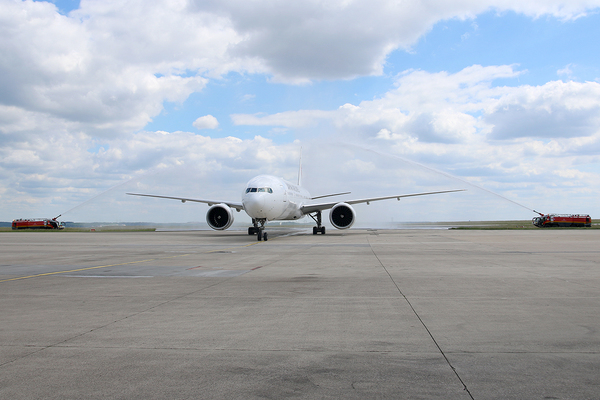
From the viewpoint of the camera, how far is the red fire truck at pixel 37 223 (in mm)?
54750

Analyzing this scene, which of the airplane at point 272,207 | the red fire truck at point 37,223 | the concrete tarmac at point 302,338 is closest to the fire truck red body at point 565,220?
the airplane at point 272,207

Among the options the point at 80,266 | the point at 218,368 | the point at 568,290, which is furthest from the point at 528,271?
the point at 80,266

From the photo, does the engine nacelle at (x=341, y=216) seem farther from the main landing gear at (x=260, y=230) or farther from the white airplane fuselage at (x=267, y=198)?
the main landing gear at (x=260, y=230)

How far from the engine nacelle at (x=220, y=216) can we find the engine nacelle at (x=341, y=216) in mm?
8041

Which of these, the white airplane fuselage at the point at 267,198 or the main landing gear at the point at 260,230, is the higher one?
the white airplane fuselage at the point at 267,198

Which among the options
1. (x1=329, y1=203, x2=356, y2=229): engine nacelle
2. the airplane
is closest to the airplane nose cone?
the airplane

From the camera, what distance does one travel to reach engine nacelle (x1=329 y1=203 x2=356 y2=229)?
33938 millimetres

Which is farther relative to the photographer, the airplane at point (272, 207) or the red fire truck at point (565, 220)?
the red fire truck at point (565, 220)

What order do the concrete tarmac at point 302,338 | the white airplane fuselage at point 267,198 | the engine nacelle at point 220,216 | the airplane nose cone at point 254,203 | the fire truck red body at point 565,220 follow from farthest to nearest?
the fire truck red body at point 565,220, the engine nacelle at point 220,216, the white airplane fuselage at point 267,198, the airplane nose cone at point 254,203, the concrete tarmac at point 302,338

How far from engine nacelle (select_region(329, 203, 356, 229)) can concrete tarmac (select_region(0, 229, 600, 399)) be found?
2339 centimetres

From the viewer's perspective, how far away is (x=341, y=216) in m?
34.5

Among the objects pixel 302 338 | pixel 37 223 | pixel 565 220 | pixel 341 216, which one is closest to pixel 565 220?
pixel 565 220

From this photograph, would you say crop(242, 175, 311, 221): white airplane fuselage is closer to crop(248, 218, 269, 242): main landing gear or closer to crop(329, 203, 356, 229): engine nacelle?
crop(248, 218, 269, 242): main landing gear

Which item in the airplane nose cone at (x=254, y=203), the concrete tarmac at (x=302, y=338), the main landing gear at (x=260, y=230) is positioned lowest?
the concrete tarmac at (x=302, y=338)
